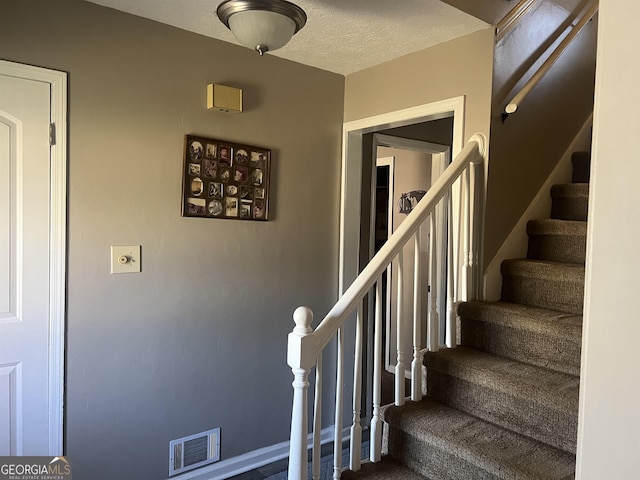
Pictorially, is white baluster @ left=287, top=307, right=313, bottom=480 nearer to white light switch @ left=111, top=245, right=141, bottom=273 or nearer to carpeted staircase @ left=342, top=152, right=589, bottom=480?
carpeted staircase @ left=342, top=152, right=589, bottom=480

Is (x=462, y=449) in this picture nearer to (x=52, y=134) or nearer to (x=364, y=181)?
(x=364, y=181)

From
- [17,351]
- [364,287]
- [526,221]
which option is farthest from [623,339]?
[17,351]

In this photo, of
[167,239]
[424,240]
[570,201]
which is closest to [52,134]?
[167,239]

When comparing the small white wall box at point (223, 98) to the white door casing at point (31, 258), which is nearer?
the white door casing at point (31, 258)

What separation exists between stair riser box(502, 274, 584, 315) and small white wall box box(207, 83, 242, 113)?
1.60 meters

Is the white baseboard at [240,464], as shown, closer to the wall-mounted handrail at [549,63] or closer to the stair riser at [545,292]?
the stair riser at [545,292]

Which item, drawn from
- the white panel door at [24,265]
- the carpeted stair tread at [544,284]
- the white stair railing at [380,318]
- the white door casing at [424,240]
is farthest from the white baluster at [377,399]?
the white panel door at [24,265]

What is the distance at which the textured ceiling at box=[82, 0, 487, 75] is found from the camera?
Answer: 201 centimetres

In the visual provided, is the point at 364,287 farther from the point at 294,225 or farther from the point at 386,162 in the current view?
the point at 386,162

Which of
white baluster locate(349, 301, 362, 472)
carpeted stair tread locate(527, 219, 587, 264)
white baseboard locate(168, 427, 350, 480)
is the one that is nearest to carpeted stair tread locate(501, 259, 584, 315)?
carpeted stair tread locate(527, 219, 587, 264)

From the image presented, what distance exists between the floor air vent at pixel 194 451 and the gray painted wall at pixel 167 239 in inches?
1.8

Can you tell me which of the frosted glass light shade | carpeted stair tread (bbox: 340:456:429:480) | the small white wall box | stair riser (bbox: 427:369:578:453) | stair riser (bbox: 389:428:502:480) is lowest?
carpeted stair tread (bbox: 340:456:429:480)

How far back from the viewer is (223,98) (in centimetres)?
240

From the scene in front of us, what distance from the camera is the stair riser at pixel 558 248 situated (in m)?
2.27
